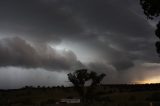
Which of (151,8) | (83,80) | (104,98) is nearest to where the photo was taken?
(151,8)

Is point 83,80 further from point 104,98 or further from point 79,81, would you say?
point 104,98

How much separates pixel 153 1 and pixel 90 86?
38.3 metres

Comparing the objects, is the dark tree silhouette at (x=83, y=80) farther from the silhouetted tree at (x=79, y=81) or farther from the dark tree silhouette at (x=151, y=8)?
the dark tree silhouette at (x=151, y=8)

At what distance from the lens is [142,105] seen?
6075 cm

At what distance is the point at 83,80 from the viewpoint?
252 feet

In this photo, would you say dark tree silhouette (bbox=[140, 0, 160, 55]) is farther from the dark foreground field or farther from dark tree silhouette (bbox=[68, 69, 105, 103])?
dark tree silhouette (bbox=[68, 69, 105, 103])

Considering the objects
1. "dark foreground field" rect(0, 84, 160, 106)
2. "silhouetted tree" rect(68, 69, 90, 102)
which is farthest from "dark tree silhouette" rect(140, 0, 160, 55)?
"silhouetted tree" rect(68, 69, 90, 102)

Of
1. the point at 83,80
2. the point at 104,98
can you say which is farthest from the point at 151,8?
the point at 104,98

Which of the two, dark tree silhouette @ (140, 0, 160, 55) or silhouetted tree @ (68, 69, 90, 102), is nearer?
dark tree silhouette @ (140, 0, 160, 55)

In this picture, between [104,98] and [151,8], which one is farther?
[104,98]

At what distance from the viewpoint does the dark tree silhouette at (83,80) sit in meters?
76.6

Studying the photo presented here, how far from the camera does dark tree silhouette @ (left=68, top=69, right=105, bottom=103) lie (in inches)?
3017

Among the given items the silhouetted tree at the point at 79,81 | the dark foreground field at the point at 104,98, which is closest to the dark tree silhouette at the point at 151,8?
the dark foreground field at the point at 104,98

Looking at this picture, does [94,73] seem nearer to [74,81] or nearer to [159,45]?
[74,81]
